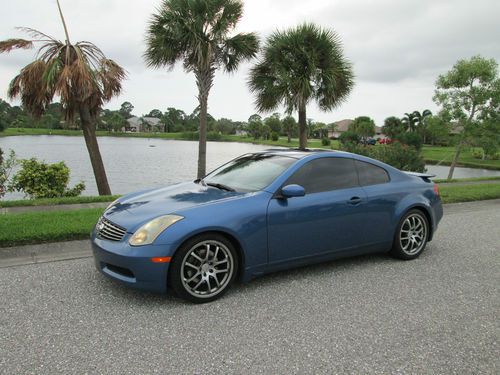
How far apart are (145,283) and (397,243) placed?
123 inches

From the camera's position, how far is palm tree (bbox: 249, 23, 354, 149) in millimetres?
16453

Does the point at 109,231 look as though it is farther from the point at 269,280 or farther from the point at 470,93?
the point at 470,93

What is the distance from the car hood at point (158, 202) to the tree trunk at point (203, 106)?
10.1m

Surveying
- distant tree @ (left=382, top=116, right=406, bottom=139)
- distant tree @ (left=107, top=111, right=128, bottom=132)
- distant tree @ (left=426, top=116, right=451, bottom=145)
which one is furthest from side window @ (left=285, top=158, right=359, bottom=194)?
distant tree @ (left=107, top=111, right=128, bottom=132)

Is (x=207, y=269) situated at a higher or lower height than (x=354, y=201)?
lower

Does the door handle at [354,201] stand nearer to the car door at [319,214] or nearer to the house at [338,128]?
the car door at [319,214]

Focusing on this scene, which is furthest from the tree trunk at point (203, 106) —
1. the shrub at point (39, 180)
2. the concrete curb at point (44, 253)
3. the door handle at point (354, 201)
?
the door handle at point (354, 201)

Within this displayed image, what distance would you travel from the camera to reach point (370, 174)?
16.5 feet

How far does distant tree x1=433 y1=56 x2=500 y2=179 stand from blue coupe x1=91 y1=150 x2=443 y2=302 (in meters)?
16.9

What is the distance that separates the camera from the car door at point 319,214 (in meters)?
Result: 4.12

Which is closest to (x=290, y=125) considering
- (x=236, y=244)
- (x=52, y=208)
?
(x=52, y=208)

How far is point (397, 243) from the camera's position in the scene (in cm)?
509

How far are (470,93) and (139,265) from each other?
68.8ft

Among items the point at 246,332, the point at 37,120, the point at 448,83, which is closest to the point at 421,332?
the point at 246,332
